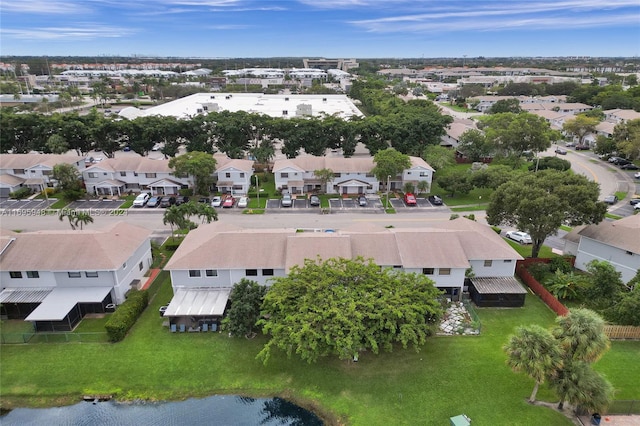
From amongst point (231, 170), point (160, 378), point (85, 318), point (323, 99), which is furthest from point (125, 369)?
point (323, 99)

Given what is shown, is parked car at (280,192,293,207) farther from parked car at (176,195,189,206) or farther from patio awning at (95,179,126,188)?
patio awning at (95,179,126,188)

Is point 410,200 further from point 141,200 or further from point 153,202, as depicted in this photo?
point 141,200

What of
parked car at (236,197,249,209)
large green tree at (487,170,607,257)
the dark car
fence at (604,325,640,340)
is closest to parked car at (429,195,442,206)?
large green tree at (487,170,607,257)

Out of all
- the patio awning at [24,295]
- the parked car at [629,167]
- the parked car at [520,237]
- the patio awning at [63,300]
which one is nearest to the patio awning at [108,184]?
the patio awning at [24,295]

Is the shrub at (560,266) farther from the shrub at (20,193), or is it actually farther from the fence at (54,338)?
the shrub at (20,193)

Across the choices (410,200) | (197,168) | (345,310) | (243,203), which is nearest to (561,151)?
(410,200)

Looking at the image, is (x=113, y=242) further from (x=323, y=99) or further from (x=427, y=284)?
(x=323, y=99)
